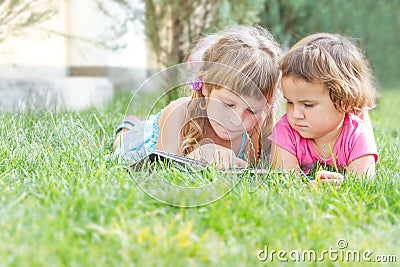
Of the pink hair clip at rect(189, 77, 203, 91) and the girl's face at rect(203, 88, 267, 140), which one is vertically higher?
the pink hair clip at rect(189, 77, 203, 91)

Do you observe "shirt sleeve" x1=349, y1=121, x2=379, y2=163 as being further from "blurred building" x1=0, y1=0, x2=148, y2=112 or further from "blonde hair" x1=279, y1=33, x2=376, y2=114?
"blurred building" x1=0, y1=0, x2=148, y2=112

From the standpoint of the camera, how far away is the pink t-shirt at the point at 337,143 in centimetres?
279

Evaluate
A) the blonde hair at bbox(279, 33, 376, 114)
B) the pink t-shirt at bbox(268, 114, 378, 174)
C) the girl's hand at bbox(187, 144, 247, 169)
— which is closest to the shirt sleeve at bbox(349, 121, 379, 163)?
the pink t-shirt at bbox(268, 114, 378, 174)

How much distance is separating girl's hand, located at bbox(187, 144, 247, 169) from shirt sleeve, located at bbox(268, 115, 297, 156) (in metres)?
0.25

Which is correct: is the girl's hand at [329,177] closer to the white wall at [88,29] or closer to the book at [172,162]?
the book at [172,162]

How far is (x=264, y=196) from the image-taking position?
2168 mm

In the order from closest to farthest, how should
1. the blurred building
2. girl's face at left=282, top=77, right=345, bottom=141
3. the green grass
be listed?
the green grass → girl's face at left=282, top=77, right=345, bottom=141 → the blurred building

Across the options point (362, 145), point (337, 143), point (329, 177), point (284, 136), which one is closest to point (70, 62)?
point (284, 136)

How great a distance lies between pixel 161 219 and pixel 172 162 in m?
0.59

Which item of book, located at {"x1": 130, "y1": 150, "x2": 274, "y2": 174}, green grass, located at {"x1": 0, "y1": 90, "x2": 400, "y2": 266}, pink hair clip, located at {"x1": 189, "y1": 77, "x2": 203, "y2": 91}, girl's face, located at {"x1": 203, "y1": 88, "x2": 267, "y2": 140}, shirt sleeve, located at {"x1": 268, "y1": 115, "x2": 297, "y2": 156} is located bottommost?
green grass, located at {"x1": 0, "y1": 90, "x2": 400, "y2": 266}

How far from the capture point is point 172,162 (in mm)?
2502

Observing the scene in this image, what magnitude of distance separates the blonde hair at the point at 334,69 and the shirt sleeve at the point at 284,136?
237 mm

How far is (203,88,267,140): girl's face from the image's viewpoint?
252cm

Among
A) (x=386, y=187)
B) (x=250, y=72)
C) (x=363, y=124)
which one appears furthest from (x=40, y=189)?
(x=363, y=124)
